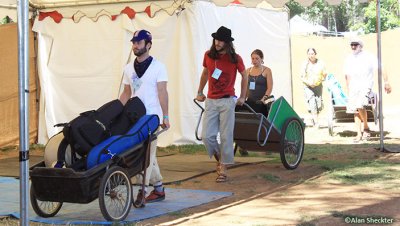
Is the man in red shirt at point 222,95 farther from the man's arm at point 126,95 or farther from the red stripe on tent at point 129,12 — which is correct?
the red stripe on tent at point 129,12

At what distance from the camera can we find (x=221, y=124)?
749 centimetres

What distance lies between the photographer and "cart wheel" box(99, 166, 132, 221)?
5.34 metres

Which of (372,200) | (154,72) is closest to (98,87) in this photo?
(154,72)

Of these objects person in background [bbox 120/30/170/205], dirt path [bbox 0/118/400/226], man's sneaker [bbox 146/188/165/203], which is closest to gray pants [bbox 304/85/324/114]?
dirt path [bbox 0/118/400/226]

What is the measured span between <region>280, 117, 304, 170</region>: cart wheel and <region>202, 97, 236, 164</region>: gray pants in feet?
3.17

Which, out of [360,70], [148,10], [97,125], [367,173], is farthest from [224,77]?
[360,70]

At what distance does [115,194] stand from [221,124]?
2.25m

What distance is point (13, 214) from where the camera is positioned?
19.3ft

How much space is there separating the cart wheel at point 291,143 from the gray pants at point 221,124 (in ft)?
3.17

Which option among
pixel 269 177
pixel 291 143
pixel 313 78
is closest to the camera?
pixel 269 177

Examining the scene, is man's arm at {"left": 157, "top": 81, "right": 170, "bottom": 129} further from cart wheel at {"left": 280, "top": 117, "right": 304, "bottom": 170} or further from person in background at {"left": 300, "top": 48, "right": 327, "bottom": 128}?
person in background at {"left": 300, "top": 48, "right": 327, "bottom": 128}

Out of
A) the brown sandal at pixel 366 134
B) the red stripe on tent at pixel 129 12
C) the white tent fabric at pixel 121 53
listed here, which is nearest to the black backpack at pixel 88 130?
the white tent fabric at pixel 121 53

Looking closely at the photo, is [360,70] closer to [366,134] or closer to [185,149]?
[366,134]

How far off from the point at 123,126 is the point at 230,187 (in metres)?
1.96
